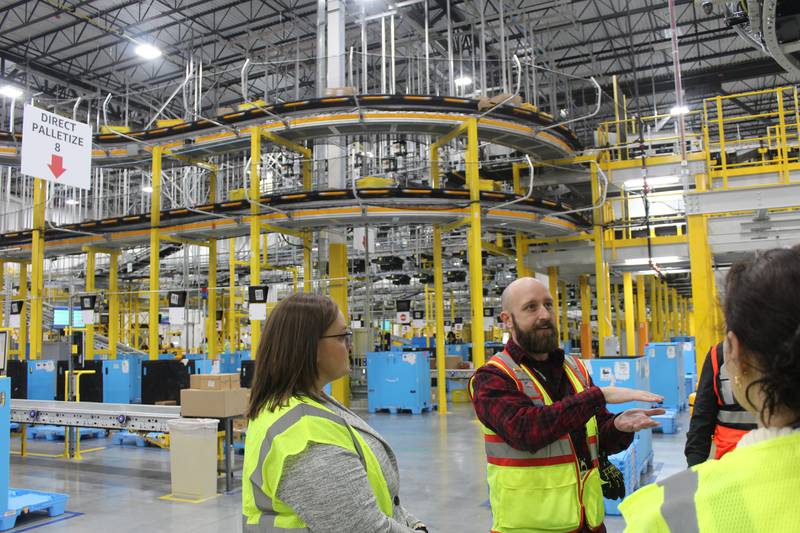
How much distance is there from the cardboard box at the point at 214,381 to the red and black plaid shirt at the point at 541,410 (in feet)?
17.6

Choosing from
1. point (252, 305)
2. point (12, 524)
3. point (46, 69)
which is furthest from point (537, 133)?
point (46, 69)

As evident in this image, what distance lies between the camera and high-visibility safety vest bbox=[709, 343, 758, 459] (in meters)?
2.96

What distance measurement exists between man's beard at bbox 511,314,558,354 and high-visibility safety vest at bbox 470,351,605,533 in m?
0.12

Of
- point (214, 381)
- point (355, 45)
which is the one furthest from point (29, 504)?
point (355, 45)

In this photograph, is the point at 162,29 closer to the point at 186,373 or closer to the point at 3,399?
the point at 186,373

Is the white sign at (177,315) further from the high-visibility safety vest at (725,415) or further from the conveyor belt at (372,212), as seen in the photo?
the high-visibility safety vest at (725,415)

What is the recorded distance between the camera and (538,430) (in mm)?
2148

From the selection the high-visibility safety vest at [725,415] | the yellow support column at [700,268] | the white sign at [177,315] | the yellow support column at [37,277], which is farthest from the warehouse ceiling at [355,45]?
the high-visibility safety vest at [725,415]

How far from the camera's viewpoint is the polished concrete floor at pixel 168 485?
5.71m

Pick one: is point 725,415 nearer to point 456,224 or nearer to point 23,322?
point 456,224

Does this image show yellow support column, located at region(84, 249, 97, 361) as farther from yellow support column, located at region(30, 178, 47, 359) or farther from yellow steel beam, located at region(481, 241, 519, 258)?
yellow steel beam, located at region(481, 241, 519, 258)

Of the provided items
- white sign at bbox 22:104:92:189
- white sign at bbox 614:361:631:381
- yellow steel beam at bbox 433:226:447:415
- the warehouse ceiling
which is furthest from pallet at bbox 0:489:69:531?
the warehouse ceiling

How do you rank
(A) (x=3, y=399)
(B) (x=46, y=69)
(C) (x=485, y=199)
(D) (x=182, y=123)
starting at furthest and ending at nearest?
1. (B) (x=46, y=69)
2. (D) (x=182, y=123)
3. (C) (x=485, y=199)
4. (A) (x=3, y=399)

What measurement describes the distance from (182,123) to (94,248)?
4.94 meters
